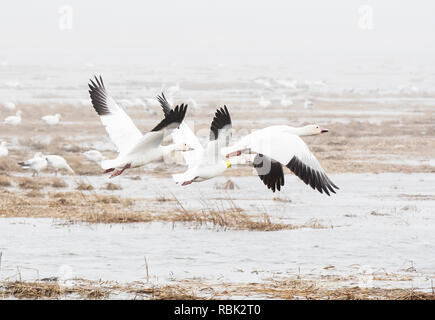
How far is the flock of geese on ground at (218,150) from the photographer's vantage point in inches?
397

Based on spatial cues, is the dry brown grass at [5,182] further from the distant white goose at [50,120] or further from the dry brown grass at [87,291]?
the distant white goose at [50,120]

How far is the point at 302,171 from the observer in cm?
1027

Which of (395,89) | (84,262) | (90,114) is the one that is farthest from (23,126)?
(395,89)

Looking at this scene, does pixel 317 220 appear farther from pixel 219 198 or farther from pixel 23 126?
pixel 23 126

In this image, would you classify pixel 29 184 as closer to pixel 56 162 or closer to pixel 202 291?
pixel 56 162

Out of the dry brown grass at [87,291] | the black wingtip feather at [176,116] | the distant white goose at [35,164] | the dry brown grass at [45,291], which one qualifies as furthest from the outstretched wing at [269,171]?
the distant white goose at [35,164]

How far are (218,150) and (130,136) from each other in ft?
4.96

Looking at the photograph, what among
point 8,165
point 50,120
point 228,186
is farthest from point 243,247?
point 50,120

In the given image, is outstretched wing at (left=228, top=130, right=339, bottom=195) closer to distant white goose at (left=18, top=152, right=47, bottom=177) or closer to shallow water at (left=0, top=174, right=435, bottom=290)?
shallow water at (left=0, top=174, right=435, bottom=290)

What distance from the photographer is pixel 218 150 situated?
10.5 m

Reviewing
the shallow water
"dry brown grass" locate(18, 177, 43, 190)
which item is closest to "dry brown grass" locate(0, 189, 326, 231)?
the shallow water

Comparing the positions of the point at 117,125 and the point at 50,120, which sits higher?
the point at 50,120

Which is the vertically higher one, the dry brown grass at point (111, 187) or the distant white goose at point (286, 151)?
the distant white goose at point (286, 151)
